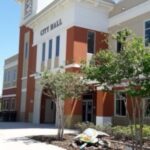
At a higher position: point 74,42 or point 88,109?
point 74,42

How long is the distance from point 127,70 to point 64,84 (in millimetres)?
7783

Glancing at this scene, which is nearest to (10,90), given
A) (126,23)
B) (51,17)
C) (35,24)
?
(35,24)

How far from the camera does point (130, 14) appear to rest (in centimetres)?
2928

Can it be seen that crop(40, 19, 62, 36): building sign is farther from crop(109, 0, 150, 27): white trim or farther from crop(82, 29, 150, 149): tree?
crop(82, 29, 150, 149): tree

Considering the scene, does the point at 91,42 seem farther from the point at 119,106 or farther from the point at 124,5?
the point at 119,106

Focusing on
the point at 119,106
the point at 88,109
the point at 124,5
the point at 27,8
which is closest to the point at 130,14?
the point at 124,5

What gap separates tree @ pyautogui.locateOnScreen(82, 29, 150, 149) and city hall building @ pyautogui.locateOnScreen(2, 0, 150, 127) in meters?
11.4

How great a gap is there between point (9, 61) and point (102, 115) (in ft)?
96.3

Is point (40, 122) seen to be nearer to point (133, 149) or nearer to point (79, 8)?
point (79, 8)

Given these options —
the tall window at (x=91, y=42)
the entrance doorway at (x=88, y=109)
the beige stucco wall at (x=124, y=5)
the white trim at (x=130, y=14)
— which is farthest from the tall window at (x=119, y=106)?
the beige stucco wall at (x=124, y=5)

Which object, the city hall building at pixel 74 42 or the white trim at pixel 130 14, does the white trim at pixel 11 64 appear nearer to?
the city hall building at pixel 74 42

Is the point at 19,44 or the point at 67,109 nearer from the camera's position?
the point at 67,109

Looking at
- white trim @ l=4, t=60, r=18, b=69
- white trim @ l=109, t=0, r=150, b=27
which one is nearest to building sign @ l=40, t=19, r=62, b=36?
white trim @ l=109, t=0, r=150, b=27

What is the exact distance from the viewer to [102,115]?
26.4m
